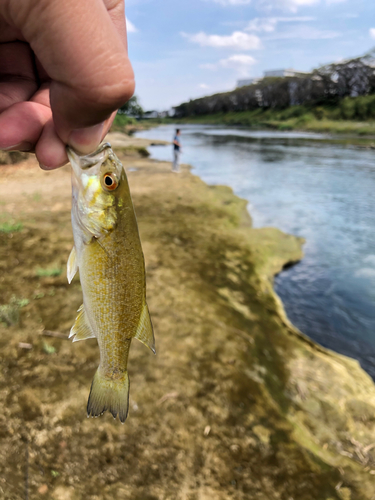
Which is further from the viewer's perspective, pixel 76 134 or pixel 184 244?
pixel 184 244

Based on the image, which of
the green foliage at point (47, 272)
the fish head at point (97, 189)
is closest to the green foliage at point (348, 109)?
the green foliage at point (47, 272)

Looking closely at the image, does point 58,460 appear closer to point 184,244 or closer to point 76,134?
point 76,134

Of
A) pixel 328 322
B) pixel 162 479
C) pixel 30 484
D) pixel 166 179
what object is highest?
pixel 166 179

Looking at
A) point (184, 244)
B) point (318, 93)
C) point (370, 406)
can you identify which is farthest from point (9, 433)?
point (318, 93)

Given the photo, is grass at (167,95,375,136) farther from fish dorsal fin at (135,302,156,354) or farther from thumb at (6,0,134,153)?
thumb at (6,0,134,153)

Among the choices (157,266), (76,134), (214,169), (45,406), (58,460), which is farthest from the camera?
(214,169)

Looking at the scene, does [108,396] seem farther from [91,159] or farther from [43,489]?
[43,489]

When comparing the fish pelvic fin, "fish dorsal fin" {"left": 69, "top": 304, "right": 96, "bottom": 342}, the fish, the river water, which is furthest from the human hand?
the river water

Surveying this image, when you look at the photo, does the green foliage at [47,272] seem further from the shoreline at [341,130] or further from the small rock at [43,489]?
the shoreline at [341,130]
